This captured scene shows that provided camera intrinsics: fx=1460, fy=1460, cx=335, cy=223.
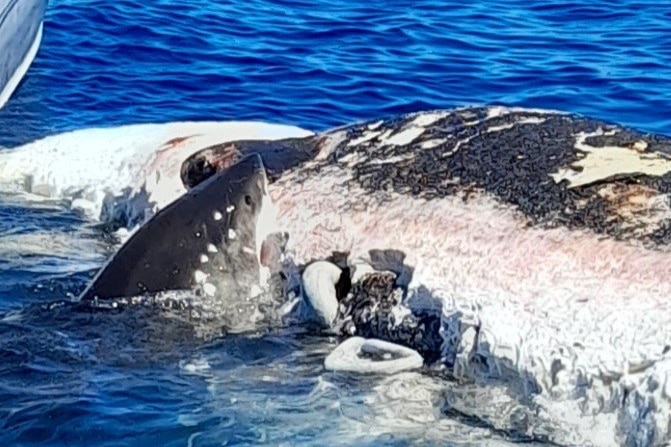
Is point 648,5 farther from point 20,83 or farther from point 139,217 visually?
point 139,217

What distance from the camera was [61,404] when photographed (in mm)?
5090

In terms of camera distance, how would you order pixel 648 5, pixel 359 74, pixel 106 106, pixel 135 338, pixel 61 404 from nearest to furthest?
1. pixel 61 404
2. pixel 135 338
3. pixel 106 106
4. pixel 359 74
5. pixel 648 5

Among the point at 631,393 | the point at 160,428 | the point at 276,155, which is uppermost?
the point at 276,155

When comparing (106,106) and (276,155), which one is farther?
(106,106)

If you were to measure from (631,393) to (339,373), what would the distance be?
1.14 metres

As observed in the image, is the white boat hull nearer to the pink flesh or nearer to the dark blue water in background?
the dark blue water in background

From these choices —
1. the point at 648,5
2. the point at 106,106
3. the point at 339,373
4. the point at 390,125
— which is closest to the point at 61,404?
the point at 339,373

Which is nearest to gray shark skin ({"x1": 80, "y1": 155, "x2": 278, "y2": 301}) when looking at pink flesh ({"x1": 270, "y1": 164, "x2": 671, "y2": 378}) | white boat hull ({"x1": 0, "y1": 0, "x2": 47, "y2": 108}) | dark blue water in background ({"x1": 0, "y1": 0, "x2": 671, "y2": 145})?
pink flesh ({"x1": 270, "y1": 164, "x2": 671, "y2": 378})

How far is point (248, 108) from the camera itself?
11.5 m

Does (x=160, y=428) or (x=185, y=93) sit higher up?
(x=185, y=93)

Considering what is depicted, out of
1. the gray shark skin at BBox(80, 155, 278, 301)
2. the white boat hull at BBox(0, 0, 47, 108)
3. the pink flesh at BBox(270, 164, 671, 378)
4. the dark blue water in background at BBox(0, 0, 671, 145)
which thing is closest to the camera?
the pink flesh at BBox(270, 164, 671, 378)

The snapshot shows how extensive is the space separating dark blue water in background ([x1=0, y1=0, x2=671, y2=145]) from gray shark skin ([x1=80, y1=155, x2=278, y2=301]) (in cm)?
432

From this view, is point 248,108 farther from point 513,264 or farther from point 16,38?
point 513,264

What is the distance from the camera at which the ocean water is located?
16.5ft
